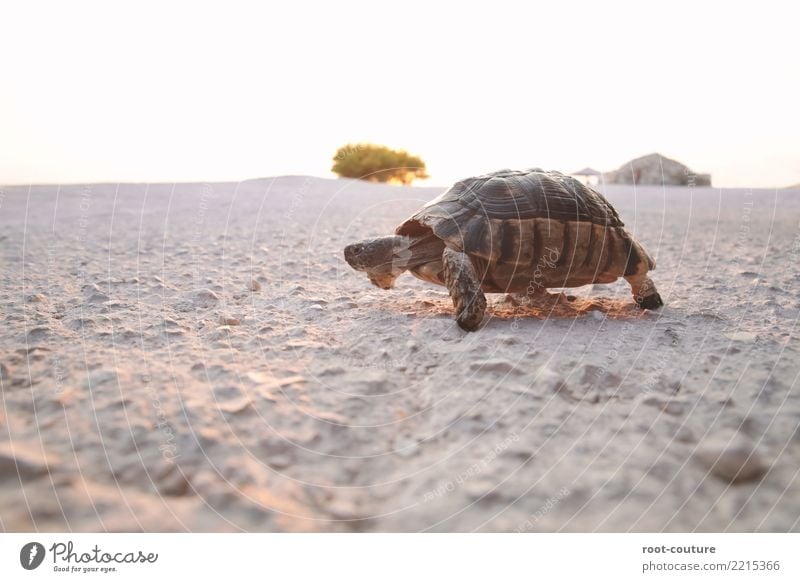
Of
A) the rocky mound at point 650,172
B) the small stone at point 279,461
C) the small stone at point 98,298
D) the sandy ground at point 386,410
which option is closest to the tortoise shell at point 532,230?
the sandy ground at point 386,410

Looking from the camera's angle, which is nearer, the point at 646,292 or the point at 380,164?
the point at 646,292

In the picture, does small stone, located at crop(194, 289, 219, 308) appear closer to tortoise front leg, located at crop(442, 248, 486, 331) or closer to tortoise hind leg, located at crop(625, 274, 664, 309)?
tortoise front leg, located at crop(442, 248, 486, 331)

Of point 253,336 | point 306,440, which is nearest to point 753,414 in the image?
point 306,440

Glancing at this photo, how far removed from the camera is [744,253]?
6316mm

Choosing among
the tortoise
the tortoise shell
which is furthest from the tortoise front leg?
the tortoise shell

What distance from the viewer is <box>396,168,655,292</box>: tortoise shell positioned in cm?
329

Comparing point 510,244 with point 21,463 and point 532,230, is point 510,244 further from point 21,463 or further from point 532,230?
point 21,463

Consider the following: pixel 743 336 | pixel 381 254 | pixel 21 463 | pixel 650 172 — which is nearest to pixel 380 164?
Answer: pixel 381 254

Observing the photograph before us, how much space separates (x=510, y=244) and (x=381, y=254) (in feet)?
3.21

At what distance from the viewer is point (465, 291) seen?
3133mm

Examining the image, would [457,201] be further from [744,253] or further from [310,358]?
[744,253]

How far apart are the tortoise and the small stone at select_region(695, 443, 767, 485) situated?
147 cm

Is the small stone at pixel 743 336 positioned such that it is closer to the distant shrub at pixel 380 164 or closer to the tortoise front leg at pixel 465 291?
the tortoise front leg at pixel 465 291

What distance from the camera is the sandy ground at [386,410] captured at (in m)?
1.69
